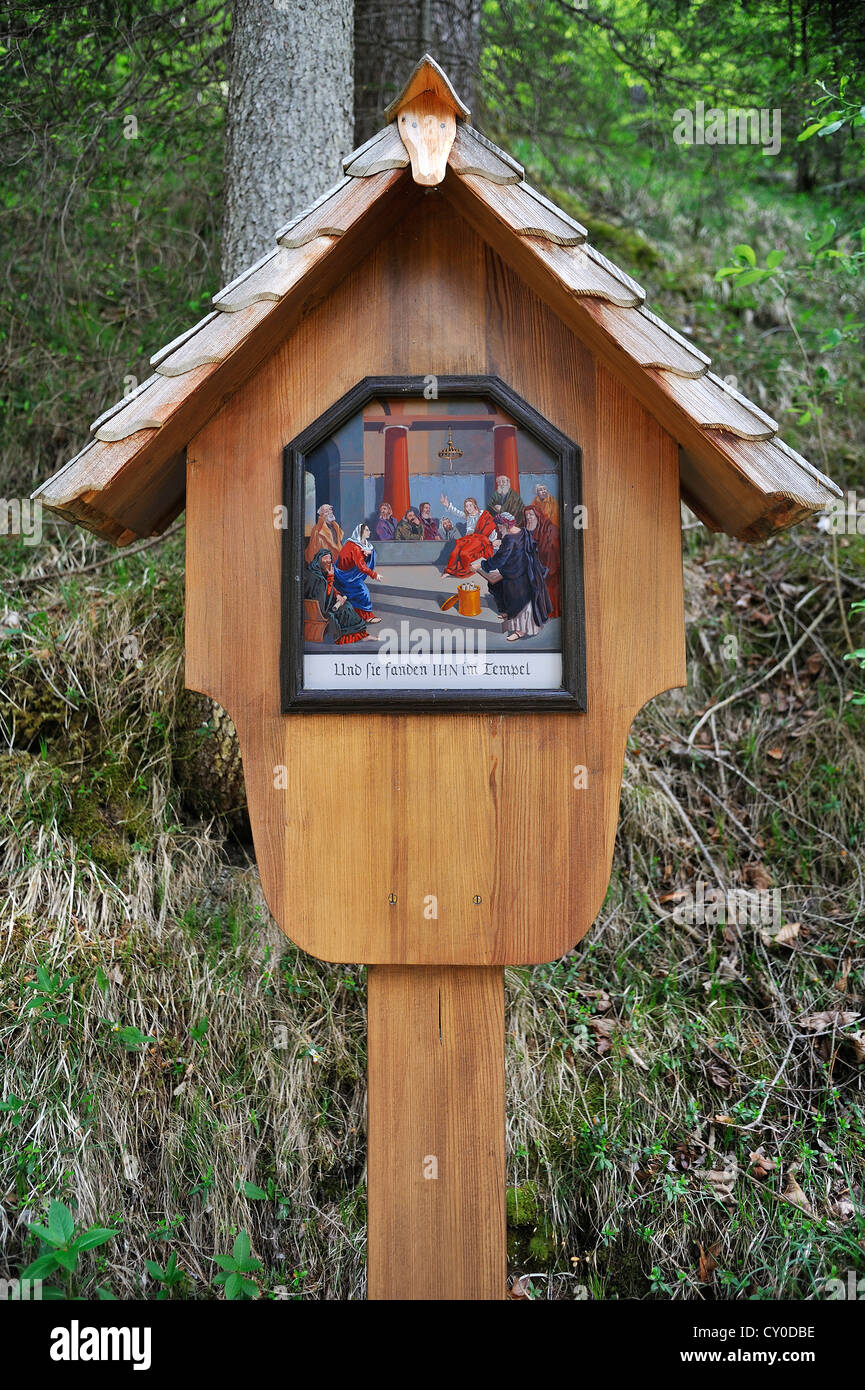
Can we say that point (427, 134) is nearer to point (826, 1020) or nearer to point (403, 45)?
point (826, 1020)

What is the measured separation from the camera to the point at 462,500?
1.93 meters

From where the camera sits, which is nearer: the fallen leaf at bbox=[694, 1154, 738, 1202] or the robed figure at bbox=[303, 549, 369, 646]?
the robed figure at bbox=[303, 549, 369, 646]

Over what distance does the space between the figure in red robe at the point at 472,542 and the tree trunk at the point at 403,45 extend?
372cm

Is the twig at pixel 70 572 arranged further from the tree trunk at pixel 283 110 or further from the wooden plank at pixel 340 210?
the wooden plank at pixel 340 210

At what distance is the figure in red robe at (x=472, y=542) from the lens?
6.29ft

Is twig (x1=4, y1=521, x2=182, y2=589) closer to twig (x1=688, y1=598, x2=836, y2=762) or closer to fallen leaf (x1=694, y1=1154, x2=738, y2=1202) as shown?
twig (x1=688, y1=598, x2=836, y2=762)

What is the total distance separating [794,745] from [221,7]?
422 centimetres

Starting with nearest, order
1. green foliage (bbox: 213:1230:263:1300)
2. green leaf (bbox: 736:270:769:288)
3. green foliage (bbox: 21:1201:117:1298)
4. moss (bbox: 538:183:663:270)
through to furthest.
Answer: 1. green foliage (bbox: 21:1201:117:1298)
2. green foliage (bbox: 213:1230:263:1300)
3. green leaf (bbox: 736:270:769:288)
4. moss (bbox: 538:183:663:270)

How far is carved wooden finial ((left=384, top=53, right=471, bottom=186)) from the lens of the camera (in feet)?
5.70

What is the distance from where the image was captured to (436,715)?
1.91 m

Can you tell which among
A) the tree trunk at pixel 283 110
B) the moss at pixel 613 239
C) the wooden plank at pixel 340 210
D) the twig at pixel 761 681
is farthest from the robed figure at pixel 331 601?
the moss at pixel 613 239

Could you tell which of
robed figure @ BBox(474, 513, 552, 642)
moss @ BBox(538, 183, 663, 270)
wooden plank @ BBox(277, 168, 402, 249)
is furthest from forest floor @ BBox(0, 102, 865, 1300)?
moss @ BBox(538, 183, 663, 270)

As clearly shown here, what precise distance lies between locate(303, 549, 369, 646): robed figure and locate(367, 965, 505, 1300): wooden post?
740mm
